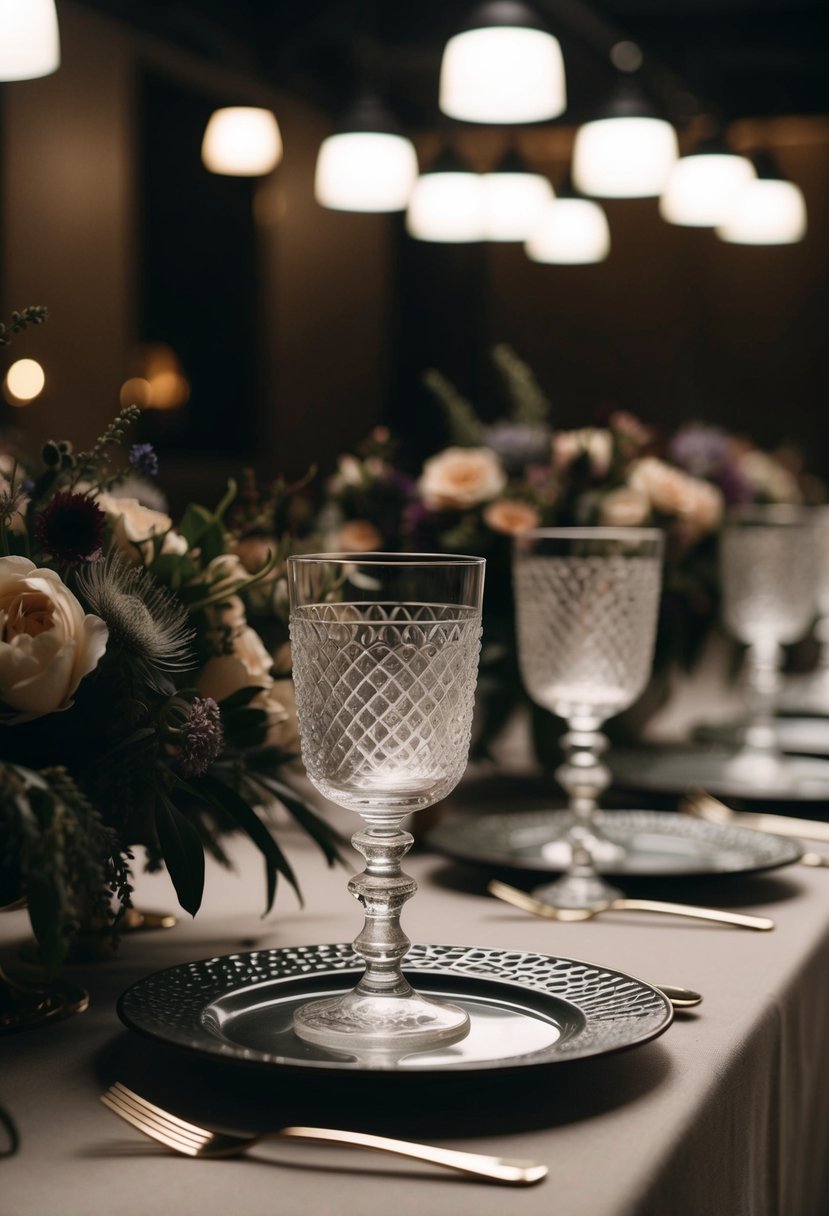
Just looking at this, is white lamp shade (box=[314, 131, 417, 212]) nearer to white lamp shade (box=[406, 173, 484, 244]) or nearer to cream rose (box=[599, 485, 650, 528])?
white lamp shade (box=[406, 173, 484, 244])

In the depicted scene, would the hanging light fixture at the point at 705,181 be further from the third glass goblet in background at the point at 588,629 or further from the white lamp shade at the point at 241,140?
the third glass goblet in background at the point at 588,629

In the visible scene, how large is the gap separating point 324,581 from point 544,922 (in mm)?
446

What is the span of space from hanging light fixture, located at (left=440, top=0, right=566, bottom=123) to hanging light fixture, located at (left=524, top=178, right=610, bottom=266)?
170 centimetres

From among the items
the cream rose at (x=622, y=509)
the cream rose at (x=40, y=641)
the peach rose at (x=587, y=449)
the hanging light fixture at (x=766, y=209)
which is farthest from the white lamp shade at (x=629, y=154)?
the cream rose at (x=40, y=641)

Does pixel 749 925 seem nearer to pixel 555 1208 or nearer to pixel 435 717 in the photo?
pixel 435 717

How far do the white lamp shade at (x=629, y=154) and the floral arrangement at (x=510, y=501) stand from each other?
3.80 feet

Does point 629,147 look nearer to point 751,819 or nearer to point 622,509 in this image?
point 622,509

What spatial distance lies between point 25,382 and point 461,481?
383 cm

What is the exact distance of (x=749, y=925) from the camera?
3.87 ft

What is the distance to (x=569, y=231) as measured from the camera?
4.23 metres

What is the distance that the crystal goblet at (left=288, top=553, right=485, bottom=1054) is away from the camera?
2.85 ft

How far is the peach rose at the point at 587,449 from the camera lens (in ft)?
6.47

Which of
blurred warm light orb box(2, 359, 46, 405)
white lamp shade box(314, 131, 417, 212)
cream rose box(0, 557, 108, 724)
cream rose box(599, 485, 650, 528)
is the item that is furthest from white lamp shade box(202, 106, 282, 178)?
cream rose box(0, 557, 108, 724)

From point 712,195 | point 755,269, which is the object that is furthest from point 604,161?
point 755,269
